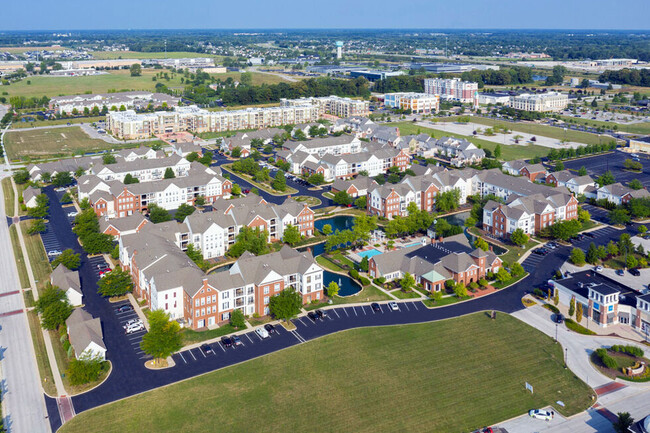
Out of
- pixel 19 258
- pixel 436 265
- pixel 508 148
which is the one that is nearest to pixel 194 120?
pixel 508 148

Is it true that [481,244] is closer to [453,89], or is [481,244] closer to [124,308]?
[124,308]

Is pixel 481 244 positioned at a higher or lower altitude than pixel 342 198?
lower

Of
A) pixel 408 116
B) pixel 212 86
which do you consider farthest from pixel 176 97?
pixel 408 116

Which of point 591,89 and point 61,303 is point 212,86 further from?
point 61,303

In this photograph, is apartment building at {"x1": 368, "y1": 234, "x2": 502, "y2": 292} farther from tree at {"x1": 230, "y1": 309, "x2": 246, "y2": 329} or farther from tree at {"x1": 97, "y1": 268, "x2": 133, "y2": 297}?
tree at {"x1": 97, "y1": 268, "x2": 133, "y2": 297}

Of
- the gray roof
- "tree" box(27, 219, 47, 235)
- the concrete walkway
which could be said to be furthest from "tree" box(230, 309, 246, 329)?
"tree" box(27, 219, 47, 235)

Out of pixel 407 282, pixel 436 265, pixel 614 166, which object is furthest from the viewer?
pixel 614 166

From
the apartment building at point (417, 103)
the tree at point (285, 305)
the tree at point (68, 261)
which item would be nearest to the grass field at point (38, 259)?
the tree at point (68, 261)
